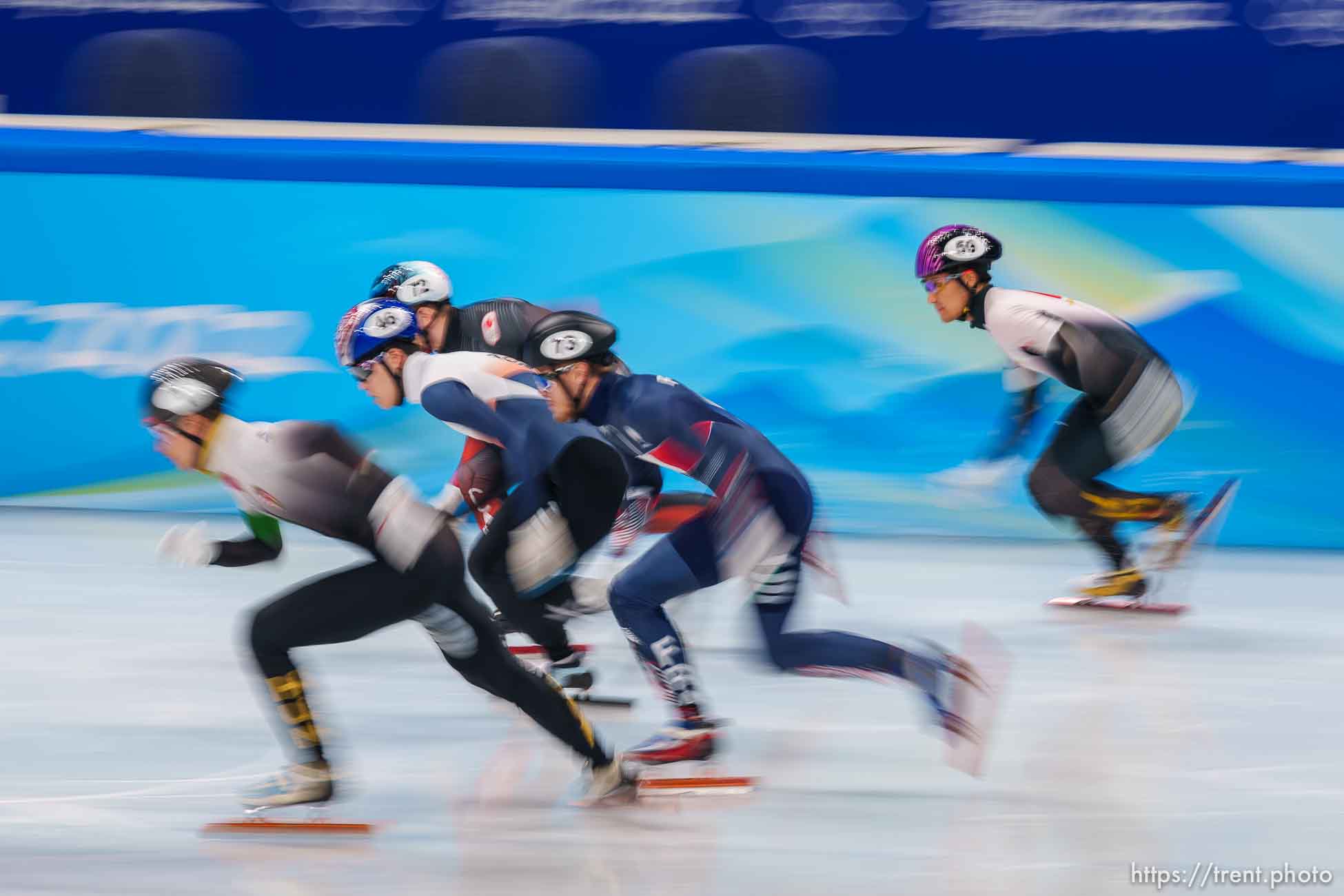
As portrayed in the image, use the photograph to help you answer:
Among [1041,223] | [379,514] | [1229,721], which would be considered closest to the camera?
[379,514]

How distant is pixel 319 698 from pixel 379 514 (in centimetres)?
153

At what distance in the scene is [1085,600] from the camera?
691 cm

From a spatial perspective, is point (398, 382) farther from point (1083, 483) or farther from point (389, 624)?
point (1083, 483)

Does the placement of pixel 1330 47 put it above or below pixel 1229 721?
above

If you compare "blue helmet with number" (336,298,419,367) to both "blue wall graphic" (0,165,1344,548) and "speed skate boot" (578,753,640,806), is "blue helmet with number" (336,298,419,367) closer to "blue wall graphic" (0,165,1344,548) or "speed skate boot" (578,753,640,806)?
"speed skate boot" (578,753,640,806)

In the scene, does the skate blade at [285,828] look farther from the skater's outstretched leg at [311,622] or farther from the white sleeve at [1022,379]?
the white sleeve at [1022,379]

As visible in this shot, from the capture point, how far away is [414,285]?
601cm

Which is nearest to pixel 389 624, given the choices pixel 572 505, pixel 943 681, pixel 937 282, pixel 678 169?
pixel 572 505

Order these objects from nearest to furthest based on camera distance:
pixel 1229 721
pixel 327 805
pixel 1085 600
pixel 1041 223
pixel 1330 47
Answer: pixel 327 805 < pixel 1229 721 < pixel 1085 600 < pixel 1041 223 < pixel 1330 47

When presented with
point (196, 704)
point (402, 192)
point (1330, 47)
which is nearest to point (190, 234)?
point (402, 192)

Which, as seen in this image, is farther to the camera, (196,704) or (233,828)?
(196,704)

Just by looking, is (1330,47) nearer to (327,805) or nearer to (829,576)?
(829,576)

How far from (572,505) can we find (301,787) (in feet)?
4.36

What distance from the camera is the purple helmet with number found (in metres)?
6.64
